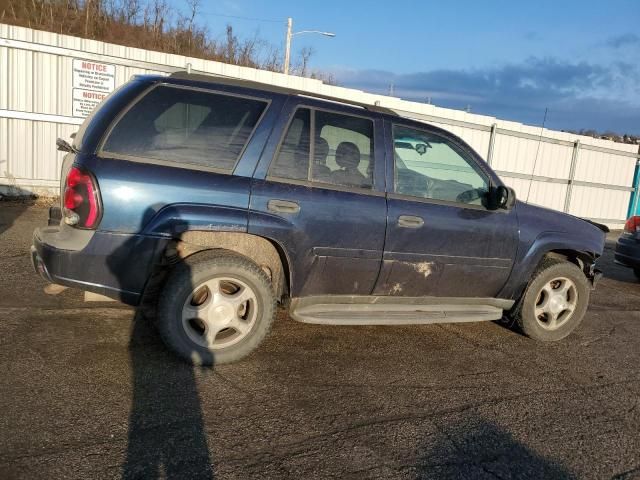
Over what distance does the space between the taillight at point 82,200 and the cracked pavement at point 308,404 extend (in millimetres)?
975

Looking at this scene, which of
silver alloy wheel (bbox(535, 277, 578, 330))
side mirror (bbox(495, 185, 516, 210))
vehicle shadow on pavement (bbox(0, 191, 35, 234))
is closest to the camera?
side mirror (bbox(495, 185, 516, 210))

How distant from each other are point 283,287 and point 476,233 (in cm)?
163

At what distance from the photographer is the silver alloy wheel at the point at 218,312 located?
376 centimetres

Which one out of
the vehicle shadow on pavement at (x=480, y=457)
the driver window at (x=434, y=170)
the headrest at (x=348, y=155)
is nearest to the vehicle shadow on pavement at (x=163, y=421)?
the vehicle shadow on pavement at (x=480, y=457)

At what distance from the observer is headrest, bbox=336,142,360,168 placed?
13.6ft

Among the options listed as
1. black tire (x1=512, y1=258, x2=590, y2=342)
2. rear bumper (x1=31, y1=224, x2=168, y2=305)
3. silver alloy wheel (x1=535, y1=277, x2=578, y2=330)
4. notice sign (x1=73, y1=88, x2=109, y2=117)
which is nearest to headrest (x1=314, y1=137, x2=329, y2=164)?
rear bumper (x1=31, y1=224, x2=168, y2=305)

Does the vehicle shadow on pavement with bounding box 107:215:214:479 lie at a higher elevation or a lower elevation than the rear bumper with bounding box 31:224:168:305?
lower

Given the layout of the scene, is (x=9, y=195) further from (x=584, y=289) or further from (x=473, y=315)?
(x=584, y=289)

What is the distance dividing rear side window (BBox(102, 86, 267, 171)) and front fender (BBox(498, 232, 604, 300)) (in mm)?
2550

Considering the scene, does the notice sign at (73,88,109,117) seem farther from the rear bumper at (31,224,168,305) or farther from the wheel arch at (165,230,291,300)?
the wheel arch at (165,230,291,300)

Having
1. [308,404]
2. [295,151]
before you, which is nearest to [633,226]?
[295,151]

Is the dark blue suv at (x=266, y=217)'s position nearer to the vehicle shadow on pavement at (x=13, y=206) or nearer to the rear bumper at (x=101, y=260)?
the rear bumper at (x=101, y=260)

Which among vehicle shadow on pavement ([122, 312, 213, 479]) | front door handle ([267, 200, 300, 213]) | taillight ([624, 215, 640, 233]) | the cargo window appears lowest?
vehicle shadow on pavement ([122, 312, 213, 479])

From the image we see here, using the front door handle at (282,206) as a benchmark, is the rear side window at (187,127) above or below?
above
